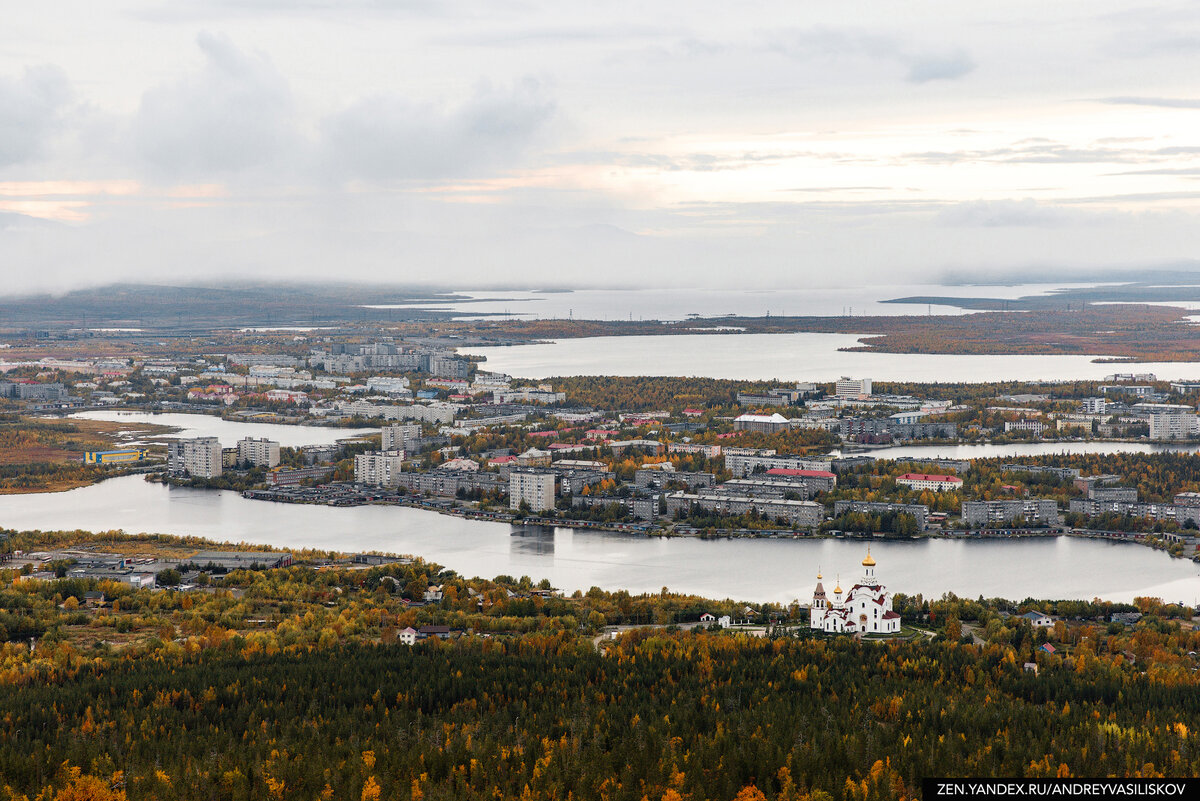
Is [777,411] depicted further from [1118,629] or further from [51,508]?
[1118,629]

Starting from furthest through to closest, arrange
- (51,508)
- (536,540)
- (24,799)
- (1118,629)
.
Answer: (51,508)
(536,540)
(1118,629)
(24,799)

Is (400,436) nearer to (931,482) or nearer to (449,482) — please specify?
(449,482)

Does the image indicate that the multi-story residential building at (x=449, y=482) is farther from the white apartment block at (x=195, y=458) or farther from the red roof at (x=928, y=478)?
the red roof at (x=928, y=478)

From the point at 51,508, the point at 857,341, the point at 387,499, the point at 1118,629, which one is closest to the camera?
the point at 1118,629

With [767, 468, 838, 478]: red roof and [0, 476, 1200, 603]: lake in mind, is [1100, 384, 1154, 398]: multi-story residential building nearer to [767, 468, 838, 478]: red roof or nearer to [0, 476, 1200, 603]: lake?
[767, 468, 838, 478]: red roof

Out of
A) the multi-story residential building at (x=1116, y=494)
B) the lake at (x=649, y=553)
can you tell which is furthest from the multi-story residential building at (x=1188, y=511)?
the lake at (x=649, y=553)

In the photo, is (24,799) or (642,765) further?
(642,765)

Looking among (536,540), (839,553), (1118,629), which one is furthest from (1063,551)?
(536,540)
